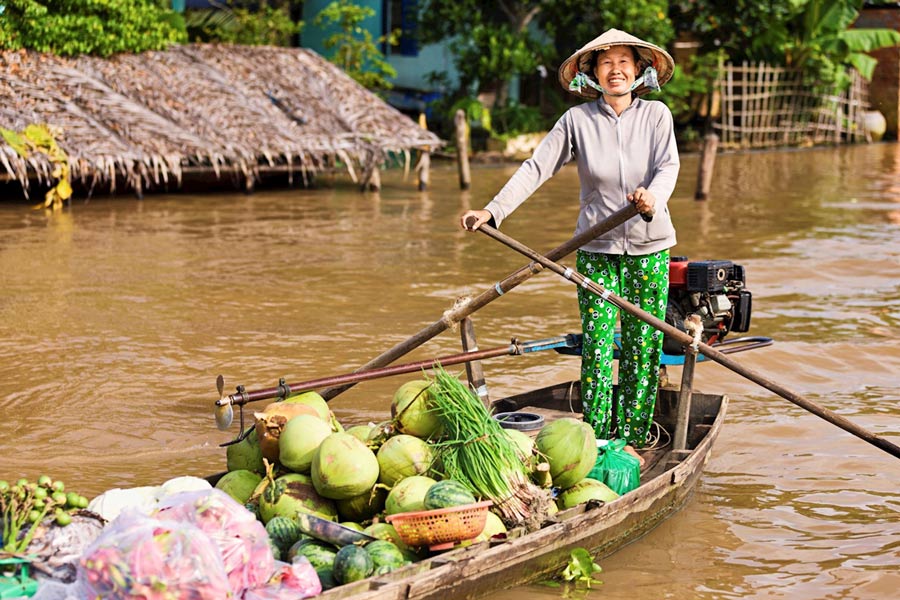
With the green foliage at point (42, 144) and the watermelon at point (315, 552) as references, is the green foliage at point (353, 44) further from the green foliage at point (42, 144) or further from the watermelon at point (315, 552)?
the watermelon at point (315, 552)

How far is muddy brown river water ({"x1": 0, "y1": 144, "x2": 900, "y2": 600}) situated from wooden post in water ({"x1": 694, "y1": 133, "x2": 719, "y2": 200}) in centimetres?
26

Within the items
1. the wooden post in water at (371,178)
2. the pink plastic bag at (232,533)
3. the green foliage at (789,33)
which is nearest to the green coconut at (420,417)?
the pink plastic bag at (232,533)

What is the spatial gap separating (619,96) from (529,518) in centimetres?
173

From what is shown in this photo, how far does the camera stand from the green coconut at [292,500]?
3.75 metres

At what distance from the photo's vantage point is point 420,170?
1677 cm

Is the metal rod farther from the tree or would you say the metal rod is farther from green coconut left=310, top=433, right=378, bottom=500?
the tree

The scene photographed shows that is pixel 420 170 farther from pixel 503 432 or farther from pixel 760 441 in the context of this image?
pixel 503 432

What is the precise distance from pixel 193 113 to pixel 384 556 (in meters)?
11.5

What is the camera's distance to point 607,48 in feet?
15.2

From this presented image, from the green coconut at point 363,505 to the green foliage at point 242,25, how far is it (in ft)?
48.9

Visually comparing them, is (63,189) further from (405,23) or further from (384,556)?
(384,556)

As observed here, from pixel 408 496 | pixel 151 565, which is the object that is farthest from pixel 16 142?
pixel 151 565

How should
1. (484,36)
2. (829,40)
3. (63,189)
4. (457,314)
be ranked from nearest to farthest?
1. (457,314)
2. (63,189)
3. (484,36)
4. (829,40)

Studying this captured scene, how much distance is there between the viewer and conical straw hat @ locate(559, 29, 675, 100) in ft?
14.9
